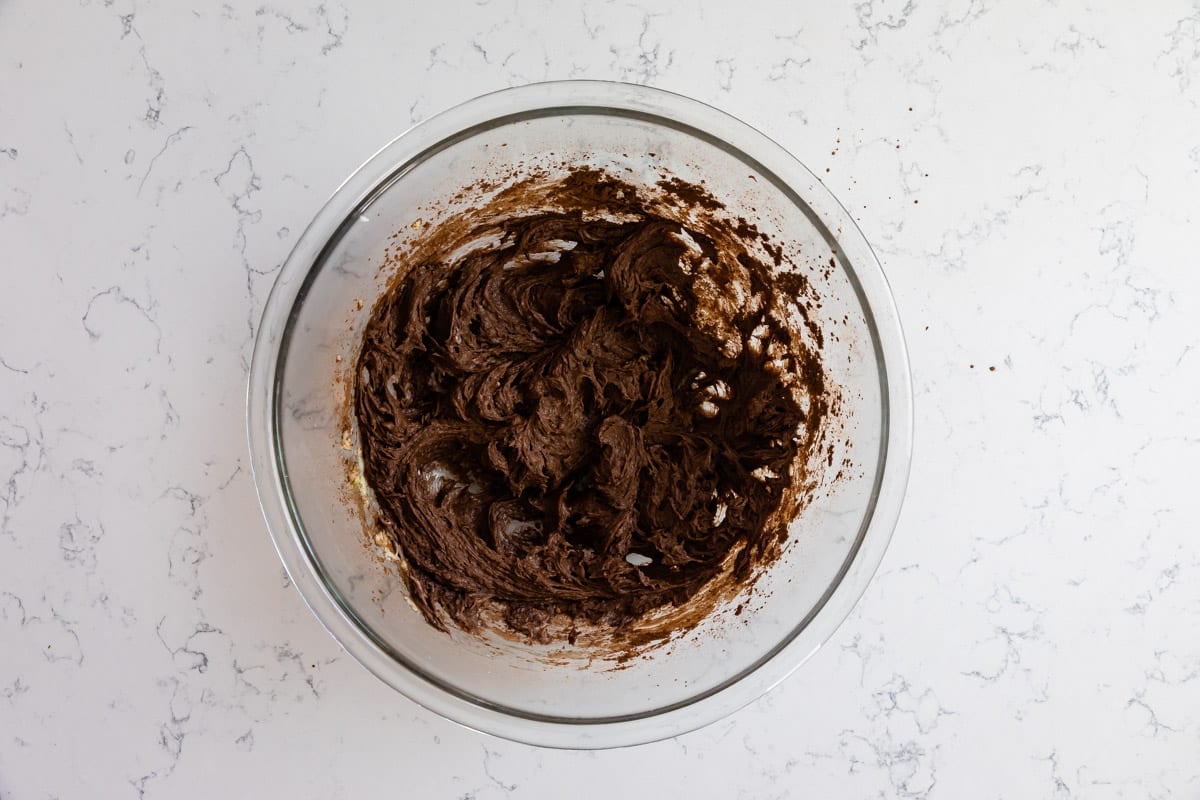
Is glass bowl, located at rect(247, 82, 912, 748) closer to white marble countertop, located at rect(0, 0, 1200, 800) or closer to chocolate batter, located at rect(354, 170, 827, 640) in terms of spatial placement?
chocolate batter, located at rect(354, 170, 827, 640)

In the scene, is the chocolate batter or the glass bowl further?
the chocolate batter

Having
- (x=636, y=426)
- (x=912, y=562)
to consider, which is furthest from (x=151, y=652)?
(x=912, y=562)

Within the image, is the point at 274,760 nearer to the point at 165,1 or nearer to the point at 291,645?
the point at 291,645

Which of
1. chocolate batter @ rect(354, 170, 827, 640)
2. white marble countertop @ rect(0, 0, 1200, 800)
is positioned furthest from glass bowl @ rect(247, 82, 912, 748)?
white marble countertop @ rect(0, 0, 1200, 800)

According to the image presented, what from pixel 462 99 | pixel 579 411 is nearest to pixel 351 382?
pixel 579 411

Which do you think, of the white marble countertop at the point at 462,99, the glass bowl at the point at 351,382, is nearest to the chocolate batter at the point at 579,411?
the glass bowl at the point at 351,382
